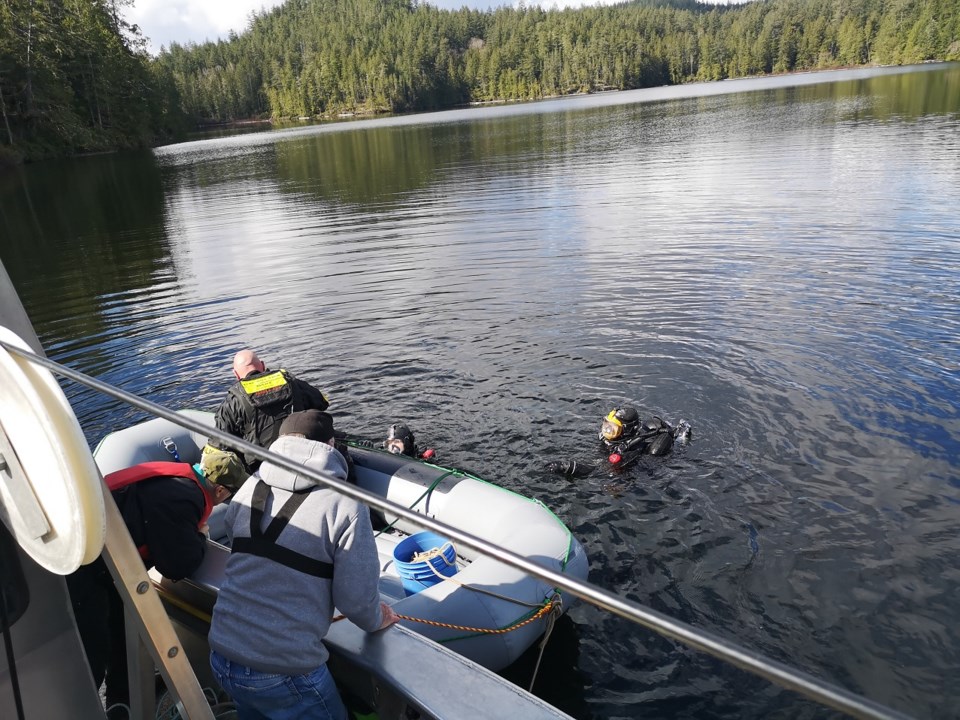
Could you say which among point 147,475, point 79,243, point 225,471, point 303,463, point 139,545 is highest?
point 303,463

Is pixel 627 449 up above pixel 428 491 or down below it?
below

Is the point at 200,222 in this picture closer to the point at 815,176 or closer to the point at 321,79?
the point at 815,176

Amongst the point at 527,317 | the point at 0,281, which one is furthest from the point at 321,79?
the point at 0,281

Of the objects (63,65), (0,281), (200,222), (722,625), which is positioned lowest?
(722,625)

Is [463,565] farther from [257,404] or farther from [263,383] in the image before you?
[263,383]

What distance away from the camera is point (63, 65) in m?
61.5

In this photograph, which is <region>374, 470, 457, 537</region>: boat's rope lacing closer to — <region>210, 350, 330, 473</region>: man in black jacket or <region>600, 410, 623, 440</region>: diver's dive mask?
<region>210, 350, 330, 473</region>: man in black jacket

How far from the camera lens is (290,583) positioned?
9.81 ft

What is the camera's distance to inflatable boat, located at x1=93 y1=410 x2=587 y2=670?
191 inches

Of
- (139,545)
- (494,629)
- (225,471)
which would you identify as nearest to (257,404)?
(225,471)

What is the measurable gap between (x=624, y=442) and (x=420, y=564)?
332 cm

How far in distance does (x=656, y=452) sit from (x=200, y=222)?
896 inches

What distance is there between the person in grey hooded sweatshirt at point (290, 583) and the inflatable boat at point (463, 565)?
46 cm

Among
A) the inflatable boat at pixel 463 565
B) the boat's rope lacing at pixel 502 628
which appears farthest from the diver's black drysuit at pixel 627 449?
the boat's rope lacing at pixel 502 628
